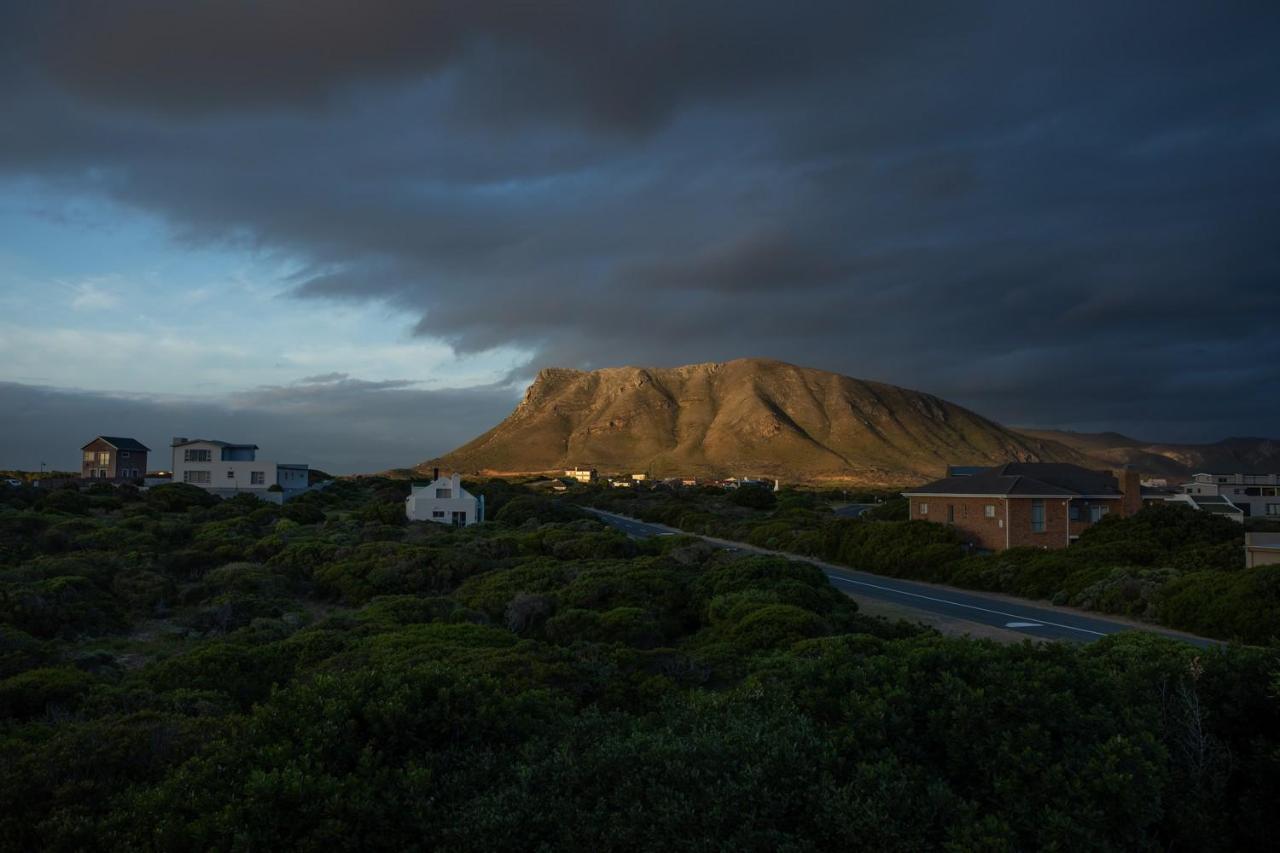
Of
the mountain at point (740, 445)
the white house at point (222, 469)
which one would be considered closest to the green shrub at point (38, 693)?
the white house at point (222, 469)

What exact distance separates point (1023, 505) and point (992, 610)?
13.3m

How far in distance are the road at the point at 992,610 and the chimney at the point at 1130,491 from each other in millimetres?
14555

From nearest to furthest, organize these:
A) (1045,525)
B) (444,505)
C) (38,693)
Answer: (38,693)
(1045,525)
(444,505)

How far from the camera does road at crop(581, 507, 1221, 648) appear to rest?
20781 millimetres

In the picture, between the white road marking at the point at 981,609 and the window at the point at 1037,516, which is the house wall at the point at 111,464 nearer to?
the white road marking at the point at 981,609

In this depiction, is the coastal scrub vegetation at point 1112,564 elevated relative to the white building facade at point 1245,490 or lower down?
lower down

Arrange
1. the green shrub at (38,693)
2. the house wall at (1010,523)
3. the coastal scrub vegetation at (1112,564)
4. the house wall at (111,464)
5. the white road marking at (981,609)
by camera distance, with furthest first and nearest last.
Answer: the house wall at (111,464)
the house wall at (1010,523)
the white road marking at (981,609)
the coastal scrub vegetation at (1112,564)
the green shrub at (38,693)

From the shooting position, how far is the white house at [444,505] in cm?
5000

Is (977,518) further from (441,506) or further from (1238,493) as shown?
(1238,493)

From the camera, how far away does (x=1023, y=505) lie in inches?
1437

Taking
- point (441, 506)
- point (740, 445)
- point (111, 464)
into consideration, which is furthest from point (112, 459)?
point (740, 445)

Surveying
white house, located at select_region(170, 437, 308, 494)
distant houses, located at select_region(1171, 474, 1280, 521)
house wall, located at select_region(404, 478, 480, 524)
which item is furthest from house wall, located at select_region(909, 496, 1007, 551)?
white house, located at select_region(170, 437, 308, 494)

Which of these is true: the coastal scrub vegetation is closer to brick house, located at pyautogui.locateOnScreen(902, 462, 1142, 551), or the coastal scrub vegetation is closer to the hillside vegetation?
brick house, located at pyautogui.locateOnScreen(902, 462, 1142, 551)

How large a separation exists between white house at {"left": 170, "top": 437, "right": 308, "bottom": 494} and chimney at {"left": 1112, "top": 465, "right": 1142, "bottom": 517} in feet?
209
